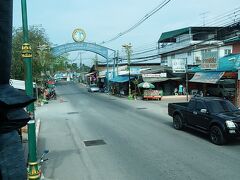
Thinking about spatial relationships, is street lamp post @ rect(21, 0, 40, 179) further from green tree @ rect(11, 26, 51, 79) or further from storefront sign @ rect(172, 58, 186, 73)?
storefront sign @ rect(172, 58, 186, 73)

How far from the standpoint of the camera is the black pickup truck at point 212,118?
42.1 feet

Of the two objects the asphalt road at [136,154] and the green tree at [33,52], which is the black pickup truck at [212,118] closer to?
the asphalt road at [136,154]

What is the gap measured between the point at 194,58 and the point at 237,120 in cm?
4171

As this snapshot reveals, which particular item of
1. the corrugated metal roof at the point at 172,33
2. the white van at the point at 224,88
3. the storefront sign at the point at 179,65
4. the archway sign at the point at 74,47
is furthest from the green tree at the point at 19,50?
the corrugated metal roof at the point at 172,33

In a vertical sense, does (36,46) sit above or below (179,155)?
above

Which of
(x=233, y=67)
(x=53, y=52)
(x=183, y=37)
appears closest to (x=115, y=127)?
(x=233, y=67)

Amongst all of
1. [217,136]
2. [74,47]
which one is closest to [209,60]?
[217,136]

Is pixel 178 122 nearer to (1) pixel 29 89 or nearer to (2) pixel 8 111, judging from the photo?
(1) pixel 29 89

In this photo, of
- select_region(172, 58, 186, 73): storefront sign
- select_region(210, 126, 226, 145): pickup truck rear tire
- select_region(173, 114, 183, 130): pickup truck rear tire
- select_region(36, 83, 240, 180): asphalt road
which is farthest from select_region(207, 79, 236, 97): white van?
select_region(210, 126, 226, 145): pickup truck rear tire

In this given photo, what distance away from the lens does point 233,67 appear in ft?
80.6

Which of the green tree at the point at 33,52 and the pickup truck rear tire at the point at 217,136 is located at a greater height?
the green tree at the point at 33,52

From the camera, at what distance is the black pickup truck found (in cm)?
1282

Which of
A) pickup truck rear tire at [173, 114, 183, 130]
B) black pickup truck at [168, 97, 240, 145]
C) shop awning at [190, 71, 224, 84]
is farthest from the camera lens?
shop awning at [190, 71, 224, 84]

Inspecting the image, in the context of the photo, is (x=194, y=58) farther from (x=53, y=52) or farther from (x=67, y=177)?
(x=67, y=177)
